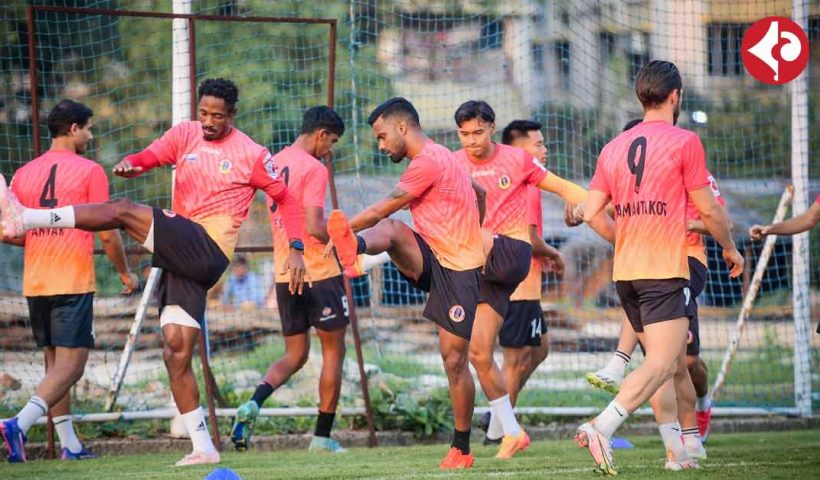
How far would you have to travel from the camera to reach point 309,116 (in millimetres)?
9672

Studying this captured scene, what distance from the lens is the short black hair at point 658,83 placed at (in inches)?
263

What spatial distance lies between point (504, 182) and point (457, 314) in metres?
1.90

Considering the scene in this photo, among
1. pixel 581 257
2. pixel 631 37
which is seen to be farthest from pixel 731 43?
pixel 581 257

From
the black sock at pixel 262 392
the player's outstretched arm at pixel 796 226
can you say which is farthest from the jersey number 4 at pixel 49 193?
the player's outstretched arm at pixel 796 226

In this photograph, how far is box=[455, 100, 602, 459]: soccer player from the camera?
26.9ft

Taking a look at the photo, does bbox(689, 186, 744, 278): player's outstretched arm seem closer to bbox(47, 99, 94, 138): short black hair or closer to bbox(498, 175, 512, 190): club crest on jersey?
bbox(498, 175, 512, 190): club crest on jersey

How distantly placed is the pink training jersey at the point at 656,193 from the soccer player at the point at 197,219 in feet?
8.86

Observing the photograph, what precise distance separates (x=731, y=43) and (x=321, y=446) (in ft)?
24.6

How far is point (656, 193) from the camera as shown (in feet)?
21.7

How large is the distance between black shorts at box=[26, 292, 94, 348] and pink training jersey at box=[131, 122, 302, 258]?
1.24 m

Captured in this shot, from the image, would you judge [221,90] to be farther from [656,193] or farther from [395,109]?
[656,193]

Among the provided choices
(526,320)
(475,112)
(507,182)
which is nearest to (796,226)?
(507,182)

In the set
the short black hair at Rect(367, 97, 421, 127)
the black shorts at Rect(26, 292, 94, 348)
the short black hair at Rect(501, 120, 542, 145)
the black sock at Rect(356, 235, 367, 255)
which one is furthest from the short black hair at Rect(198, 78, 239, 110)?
the short black hair at Rect(501, 120, 542, 145)

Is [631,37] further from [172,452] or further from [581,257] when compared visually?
[172,452]
